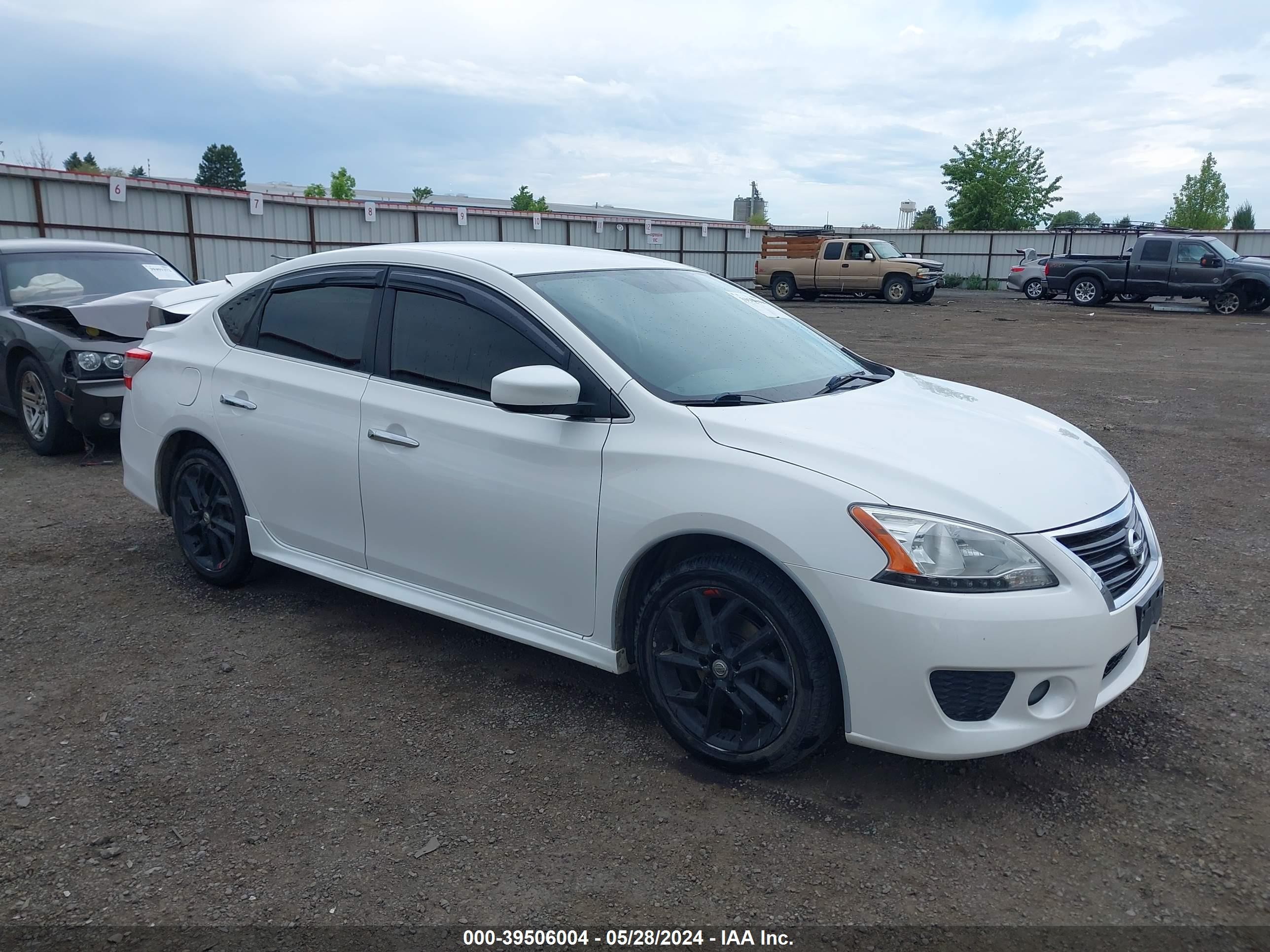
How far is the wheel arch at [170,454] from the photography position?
15.5ft

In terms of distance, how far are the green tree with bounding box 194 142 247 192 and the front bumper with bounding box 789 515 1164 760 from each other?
10940 centimetres

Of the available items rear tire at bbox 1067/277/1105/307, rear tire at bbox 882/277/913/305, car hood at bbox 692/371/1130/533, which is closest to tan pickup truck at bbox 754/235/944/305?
rear tire at bbox 882/277/913/305

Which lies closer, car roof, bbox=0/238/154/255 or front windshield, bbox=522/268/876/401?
front windshield, bbox=522/268/876/401

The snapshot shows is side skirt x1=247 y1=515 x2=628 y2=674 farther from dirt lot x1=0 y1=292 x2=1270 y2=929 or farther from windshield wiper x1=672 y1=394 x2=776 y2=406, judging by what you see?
windshield wiper x1=672 y1=394 x2=776 y2=406

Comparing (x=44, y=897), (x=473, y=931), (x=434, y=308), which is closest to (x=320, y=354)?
(x=434, y=308)

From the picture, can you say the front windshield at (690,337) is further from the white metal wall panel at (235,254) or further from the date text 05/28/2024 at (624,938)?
the white metal wall panel at (235,254)

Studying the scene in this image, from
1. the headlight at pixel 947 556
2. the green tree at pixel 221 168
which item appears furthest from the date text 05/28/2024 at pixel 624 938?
the green tree at pixel 221 168

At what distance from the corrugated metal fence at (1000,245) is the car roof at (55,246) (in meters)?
29.6

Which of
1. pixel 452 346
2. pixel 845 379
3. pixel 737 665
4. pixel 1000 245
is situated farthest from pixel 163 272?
pixel 1000 245

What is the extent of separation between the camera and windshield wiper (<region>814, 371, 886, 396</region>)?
373 centimetres

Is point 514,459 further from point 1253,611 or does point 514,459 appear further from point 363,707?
point 1253,611

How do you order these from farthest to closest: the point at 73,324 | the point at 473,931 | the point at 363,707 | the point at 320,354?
the point at 73,324 < the point at 320,354 < the point at 363,707 < the point at 473,931

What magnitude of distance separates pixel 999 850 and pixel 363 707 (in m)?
2.26

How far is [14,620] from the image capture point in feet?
14.9
